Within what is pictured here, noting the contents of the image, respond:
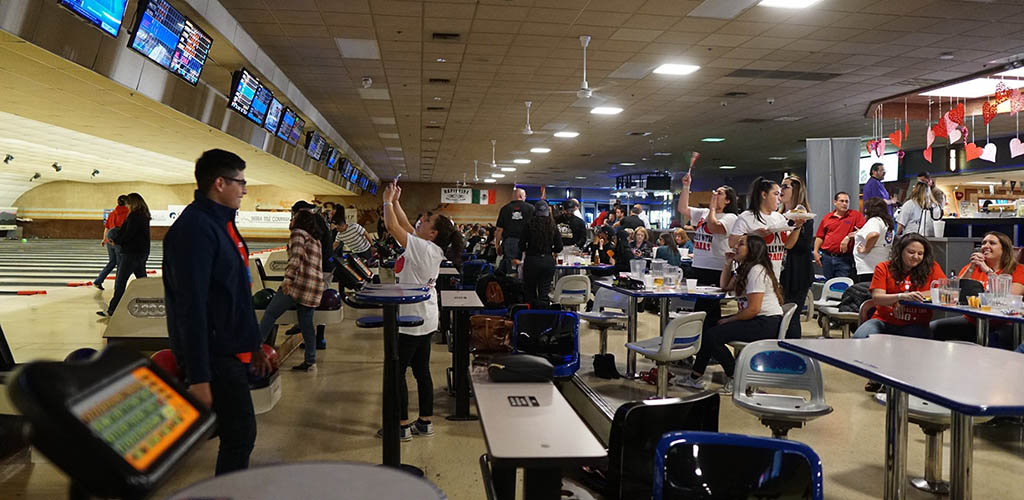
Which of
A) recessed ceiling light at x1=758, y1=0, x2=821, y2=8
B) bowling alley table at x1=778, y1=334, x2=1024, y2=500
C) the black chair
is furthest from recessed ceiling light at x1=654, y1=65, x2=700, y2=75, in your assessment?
the black chair

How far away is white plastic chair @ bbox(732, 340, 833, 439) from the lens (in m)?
2.86

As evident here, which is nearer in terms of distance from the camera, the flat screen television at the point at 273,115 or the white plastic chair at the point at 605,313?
the white plastic chair at the point at 605,313

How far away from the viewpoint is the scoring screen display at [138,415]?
2.85 feet

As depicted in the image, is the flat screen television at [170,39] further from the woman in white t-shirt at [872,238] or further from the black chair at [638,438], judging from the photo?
the woman in white t-shirt at [872,238]

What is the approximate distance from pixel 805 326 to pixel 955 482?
228 inches

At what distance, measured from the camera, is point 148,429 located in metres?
0.96

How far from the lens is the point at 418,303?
12.2ft

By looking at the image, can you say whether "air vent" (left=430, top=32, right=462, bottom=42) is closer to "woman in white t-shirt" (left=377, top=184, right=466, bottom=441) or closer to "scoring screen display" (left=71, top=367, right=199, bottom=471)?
"woman in white t-shirt" (left=377, top=184, right=466, bottom=441)

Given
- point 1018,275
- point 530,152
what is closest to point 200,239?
point 1018,275

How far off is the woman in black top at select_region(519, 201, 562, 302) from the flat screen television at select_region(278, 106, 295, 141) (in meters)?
5.03

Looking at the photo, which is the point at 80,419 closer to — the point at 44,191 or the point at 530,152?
the point at 530,152

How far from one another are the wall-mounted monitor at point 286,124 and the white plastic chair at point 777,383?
8187 millimetres

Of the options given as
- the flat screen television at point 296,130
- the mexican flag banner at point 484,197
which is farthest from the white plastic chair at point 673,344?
the mexican flag banner at point 484,197

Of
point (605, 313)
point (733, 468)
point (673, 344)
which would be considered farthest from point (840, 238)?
point (733, 468)
